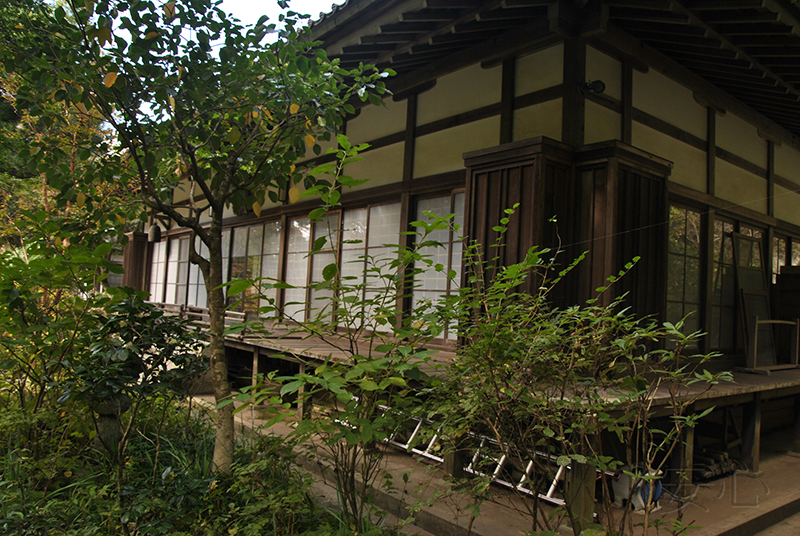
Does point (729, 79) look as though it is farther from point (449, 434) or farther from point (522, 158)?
point (449, 434)

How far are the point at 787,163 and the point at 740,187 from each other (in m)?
1.70

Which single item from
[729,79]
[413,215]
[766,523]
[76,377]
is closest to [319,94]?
[76,377]

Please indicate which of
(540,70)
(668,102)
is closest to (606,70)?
(540,70)

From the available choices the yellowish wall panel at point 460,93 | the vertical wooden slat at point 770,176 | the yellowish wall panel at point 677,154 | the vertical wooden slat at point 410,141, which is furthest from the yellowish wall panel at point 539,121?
the vertical wooden slat at point 770,176

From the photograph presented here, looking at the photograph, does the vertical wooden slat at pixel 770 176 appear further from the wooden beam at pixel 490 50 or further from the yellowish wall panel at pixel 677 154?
the wooden beam at pixel 490 50

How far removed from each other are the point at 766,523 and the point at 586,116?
3612mm

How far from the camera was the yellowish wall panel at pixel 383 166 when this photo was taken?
6.68 metres

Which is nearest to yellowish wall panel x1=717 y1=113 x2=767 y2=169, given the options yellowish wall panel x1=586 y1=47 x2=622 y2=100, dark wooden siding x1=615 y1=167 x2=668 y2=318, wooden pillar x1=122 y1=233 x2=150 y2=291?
yellowish wall panel x1=586 y1=47 x2=622 y2=100

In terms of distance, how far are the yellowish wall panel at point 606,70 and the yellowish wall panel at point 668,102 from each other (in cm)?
28

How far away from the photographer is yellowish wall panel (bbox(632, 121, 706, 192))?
5625mm

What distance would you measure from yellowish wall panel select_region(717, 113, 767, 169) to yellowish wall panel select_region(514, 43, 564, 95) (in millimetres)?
2939

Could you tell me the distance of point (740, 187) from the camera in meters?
6.99

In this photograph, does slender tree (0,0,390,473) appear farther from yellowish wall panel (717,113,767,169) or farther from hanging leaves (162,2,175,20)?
yellowish wall panel (717,113,767,169)

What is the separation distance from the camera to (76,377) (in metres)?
2.86
